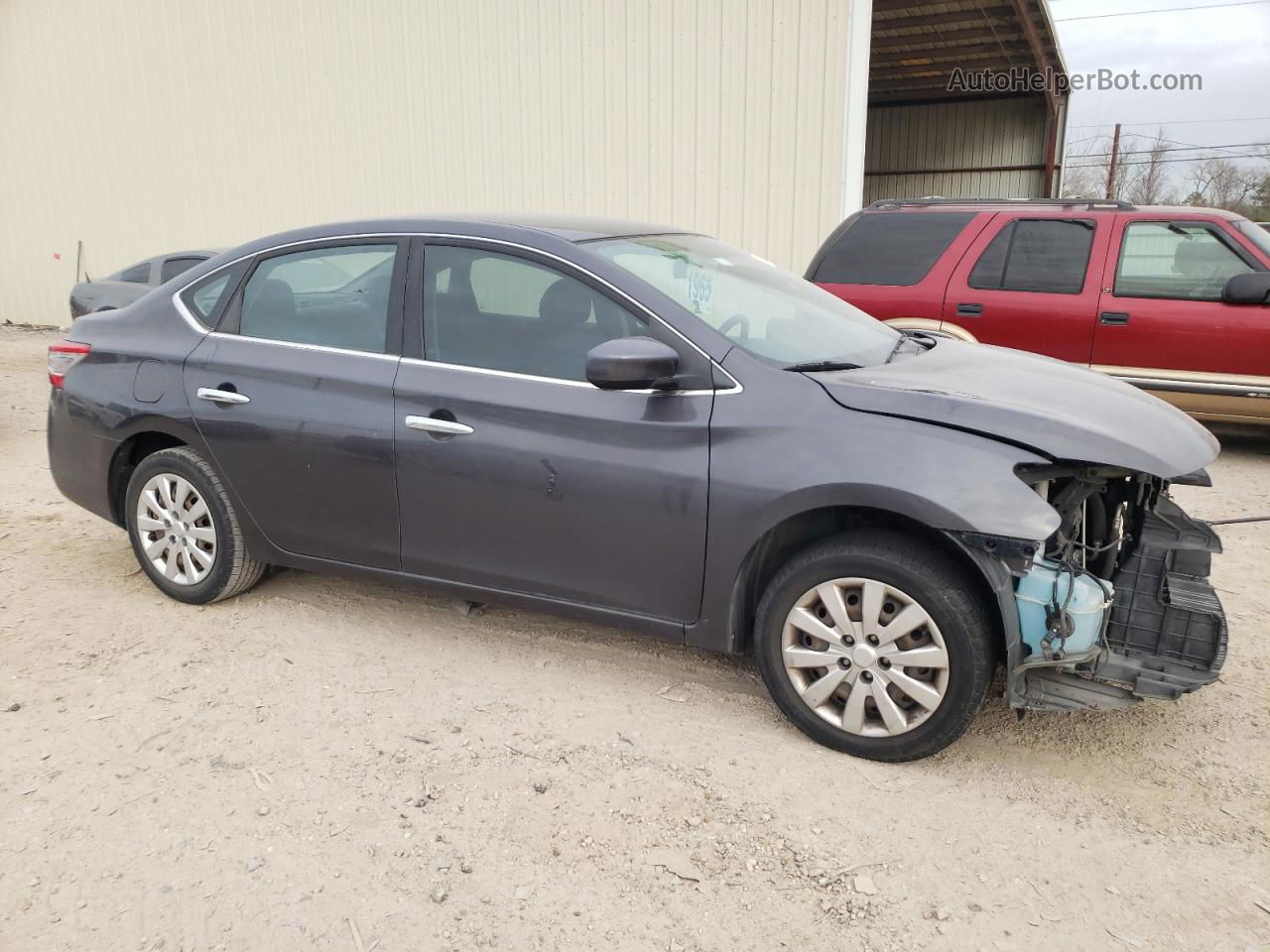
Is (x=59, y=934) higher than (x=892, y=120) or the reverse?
the reverse

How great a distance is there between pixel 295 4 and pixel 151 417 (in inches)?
428

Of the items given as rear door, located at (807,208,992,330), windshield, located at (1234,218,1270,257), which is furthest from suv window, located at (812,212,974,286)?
windshield, located at (1234,218,1270,257)

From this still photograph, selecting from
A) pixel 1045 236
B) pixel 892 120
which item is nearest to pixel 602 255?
pixel 1045 236

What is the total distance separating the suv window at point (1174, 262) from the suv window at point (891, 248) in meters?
1.12

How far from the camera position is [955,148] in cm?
1969

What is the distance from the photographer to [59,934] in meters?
2.38

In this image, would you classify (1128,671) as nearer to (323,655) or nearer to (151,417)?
(323,655)

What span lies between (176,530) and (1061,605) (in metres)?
3.49

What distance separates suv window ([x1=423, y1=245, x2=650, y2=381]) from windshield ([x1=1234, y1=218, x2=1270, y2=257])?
5.35 m

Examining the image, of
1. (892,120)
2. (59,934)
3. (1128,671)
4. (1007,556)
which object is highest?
(892,120)

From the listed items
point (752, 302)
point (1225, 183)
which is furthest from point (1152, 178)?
point (752, 302)

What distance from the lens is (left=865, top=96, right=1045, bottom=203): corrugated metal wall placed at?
1883 centimetres

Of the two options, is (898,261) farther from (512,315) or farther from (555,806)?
(555,806)

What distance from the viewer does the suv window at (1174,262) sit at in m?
6.55
